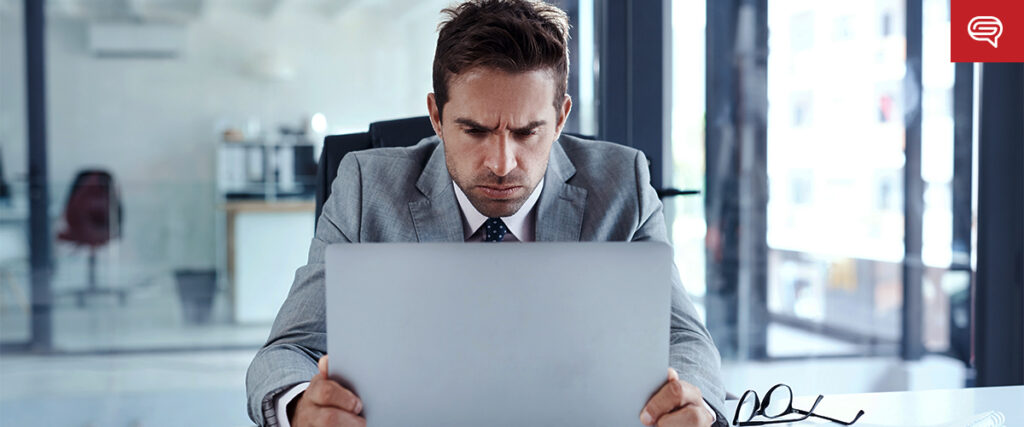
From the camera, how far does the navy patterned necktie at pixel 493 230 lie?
1.43m

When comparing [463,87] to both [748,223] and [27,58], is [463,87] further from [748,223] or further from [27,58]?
[27,58]

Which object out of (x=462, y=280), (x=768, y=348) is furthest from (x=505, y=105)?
(x=768, y=348)

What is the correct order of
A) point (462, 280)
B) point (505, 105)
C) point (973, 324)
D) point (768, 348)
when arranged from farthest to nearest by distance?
point (768, 348) < point (973, 324) < point (505, 105) < point (462, 280)

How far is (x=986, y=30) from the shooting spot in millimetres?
3221

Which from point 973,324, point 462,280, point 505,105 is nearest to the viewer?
point 462,280

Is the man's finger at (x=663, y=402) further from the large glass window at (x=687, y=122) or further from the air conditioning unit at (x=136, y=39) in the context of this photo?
the air conditioning unit at (x=136, y=39)

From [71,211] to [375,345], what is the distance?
302 centimetres

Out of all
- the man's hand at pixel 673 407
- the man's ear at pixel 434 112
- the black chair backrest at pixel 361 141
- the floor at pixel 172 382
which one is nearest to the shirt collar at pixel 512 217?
the man's ear at pixel 434 112

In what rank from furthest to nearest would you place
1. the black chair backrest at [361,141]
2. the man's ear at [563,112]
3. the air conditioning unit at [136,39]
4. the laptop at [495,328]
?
the air conditioning unit at [136,39] < the black chair backrest at [361,141] < the man's ear at [563,112] < the laptop at [495,328]

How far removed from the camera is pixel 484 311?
86 cm

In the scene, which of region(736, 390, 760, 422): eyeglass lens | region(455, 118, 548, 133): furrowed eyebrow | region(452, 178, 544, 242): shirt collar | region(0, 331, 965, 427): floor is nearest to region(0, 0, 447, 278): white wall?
region(0, 331, 965, 427): floor

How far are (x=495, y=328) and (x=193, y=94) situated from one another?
2.88 metres

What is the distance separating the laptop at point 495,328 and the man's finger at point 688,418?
0.08m

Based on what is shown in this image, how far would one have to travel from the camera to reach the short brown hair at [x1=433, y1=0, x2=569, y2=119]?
1.30 metres
